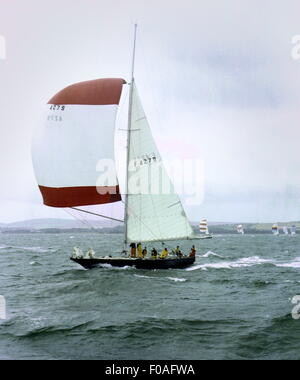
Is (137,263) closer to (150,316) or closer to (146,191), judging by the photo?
(146,191)

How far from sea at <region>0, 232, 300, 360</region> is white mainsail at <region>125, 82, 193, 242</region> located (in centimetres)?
290

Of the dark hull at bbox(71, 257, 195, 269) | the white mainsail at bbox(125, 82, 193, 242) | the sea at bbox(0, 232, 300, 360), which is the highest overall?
the white mainsail at bbox(125, 82, 193, 242)

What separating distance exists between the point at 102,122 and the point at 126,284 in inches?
433

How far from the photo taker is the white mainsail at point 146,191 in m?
32.4

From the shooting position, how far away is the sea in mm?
14516

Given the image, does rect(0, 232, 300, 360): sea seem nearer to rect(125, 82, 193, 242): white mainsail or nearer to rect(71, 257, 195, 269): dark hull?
rect(71, 257, 195, 269): dark hull

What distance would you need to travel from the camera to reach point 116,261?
103 feet

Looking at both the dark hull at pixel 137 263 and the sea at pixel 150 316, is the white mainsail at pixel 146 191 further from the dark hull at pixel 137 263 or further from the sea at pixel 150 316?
the sea at pixel 150 316

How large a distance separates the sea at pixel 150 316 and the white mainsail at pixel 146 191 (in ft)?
9.52

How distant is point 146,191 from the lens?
32.9 m

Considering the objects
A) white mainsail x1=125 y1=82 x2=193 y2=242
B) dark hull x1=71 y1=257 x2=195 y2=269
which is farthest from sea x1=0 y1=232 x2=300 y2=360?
white mainsail x1=125 y1=82 x2=193 y2=242

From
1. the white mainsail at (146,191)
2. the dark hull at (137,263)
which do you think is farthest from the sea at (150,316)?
the white mainsail at (146,191)
